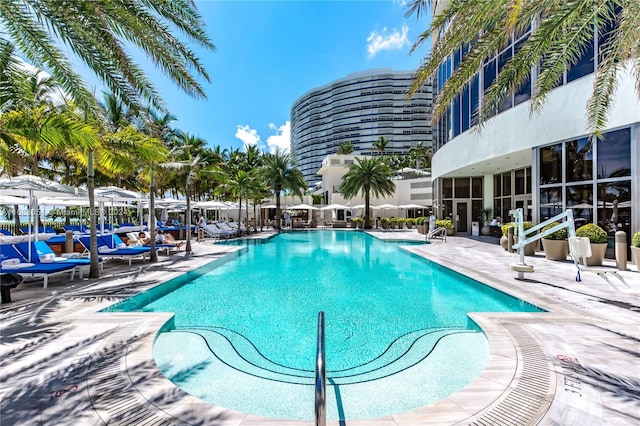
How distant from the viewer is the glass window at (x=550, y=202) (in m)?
11.2

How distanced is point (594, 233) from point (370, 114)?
91.4 meters

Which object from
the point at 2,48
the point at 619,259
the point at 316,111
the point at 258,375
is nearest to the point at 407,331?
the point at 258,375

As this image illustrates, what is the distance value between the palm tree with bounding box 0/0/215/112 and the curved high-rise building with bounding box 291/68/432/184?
81939 millimetres

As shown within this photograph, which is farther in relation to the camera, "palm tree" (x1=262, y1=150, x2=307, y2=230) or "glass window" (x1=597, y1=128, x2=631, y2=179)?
"palm tree" (x1=262, y1=150, x2=307, y2=230)

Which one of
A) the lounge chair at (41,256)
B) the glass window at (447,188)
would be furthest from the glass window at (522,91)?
the lounge chair at (41,256)

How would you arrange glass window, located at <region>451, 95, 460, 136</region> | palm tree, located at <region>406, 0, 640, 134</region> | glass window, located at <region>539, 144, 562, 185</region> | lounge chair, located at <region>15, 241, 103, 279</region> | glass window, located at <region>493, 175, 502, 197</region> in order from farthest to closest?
1. glass window, located at <region>493, 175, 502, 197</region>
2. glass window, located at <region>451, 95, 460, 136</region>
3. glass window, located at <region>539, 144, 562, 185</region>
4. lounge chair, located at <region>15, 241, 103, 279</region>
5. palm tree, located at <region>406, 0, 640, 134</region>

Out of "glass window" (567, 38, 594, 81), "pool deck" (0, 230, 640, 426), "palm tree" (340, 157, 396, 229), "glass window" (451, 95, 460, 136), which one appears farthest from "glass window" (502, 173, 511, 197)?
"pool deck" (0, 230, 640, 426)

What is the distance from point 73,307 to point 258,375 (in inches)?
160

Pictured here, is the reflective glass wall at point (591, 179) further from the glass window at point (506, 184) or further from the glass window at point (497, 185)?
the glass window at point (497, 185)

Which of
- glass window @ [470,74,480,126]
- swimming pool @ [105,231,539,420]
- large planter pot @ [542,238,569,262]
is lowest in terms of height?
swimming pool @ [105,231,539,420]

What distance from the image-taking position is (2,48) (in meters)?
4.79

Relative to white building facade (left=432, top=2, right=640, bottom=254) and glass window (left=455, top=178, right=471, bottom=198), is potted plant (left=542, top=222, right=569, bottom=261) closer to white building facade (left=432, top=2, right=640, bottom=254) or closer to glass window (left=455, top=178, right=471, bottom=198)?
white building facade (left=432, top=2, right=640, bottom=254)

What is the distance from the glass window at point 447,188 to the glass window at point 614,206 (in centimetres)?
1106

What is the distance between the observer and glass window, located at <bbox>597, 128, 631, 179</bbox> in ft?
30.4
